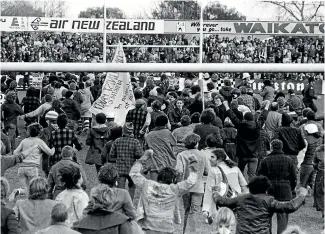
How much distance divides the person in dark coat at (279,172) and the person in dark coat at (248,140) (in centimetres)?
252

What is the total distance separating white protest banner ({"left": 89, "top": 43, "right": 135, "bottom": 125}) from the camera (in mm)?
14219

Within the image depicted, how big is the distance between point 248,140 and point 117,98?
137 inches

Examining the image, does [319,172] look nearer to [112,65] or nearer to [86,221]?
[86,221]

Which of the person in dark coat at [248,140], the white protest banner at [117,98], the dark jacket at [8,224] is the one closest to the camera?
the dark jacket at [8,224]

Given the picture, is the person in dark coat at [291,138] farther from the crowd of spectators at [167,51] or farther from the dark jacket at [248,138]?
the crowd of spectators at [167,51]

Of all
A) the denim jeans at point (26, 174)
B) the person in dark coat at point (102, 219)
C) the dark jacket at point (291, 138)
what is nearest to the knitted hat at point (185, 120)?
the dark jacket at point (291, 138)

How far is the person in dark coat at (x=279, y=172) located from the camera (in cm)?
885

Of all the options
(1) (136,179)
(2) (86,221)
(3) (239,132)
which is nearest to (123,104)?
(3) (239,132)

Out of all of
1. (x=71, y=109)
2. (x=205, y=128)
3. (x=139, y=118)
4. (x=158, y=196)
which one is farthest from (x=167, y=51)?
(x=158, y=196)

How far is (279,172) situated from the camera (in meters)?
8.88

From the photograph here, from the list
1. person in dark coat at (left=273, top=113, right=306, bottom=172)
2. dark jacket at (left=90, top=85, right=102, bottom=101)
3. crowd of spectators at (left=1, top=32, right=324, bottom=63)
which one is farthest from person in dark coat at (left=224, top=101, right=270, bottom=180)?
crowd of spectators at (left=1, top=32, right=324, bottom=63)

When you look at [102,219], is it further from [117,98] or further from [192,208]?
[117,98]

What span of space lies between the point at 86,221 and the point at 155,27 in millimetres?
16798

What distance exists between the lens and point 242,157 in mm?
11734
